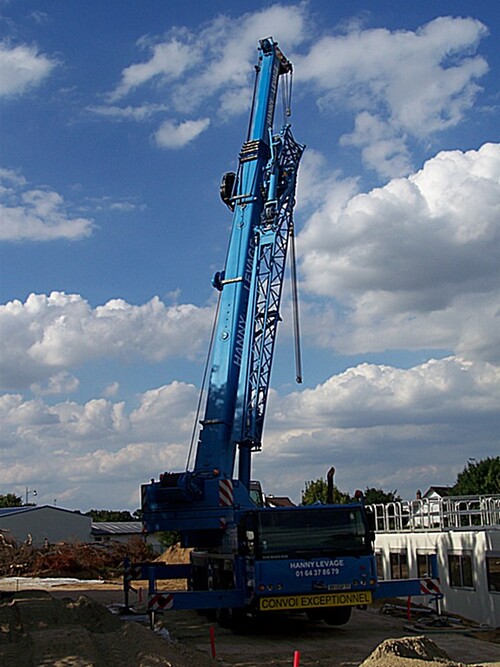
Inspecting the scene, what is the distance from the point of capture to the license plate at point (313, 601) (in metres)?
17.0

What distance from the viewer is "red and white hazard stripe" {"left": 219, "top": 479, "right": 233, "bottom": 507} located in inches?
840

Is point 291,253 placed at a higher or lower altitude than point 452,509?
higher

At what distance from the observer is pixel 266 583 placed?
16891 mm

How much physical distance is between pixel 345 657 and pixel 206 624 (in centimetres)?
697

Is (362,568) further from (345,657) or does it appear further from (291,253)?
(291,253)

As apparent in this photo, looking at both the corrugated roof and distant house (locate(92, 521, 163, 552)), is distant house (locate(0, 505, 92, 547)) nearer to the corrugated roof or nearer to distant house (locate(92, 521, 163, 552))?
distant house (locate(92, 521, 163, 552))

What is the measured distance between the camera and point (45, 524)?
6956cm

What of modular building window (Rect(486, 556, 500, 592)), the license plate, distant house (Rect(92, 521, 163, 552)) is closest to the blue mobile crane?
the license plate

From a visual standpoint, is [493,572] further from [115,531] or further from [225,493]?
[115,531]

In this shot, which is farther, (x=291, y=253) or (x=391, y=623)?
(x=291, y=253)

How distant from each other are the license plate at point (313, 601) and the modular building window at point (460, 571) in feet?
18.7

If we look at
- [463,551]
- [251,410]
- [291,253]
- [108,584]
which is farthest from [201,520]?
[108,584]

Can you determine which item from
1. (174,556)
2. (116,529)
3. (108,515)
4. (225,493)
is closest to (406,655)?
(225,493)

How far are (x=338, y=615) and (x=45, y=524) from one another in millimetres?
54705
